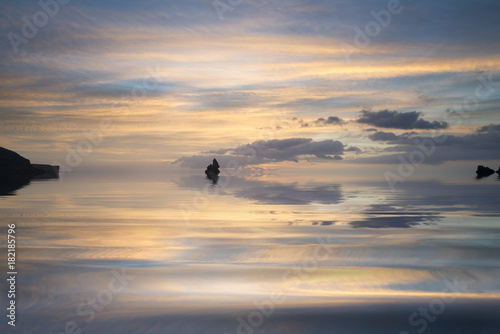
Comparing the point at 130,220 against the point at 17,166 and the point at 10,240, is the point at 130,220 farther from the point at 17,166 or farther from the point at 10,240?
the point at 17,166
